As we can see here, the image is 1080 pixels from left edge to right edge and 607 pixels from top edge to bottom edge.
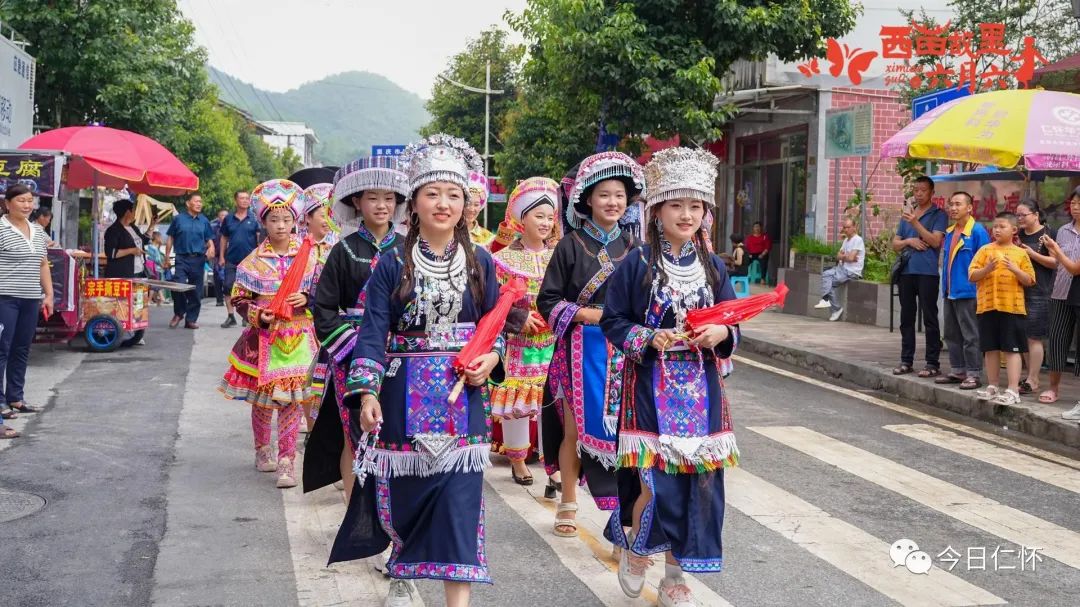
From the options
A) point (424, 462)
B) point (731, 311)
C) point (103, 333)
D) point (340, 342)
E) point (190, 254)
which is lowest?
point (103, 333)

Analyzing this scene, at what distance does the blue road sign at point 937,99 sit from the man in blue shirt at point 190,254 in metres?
9.78

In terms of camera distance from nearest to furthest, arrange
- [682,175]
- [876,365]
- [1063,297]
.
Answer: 1. [682,175]
2. [1063,297]
3. [876,365]

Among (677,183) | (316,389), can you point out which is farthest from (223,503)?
(677,183)

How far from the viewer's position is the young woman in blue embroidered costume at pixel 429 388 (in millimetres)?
4070

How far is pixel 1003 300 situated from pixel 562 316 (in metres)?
5.48

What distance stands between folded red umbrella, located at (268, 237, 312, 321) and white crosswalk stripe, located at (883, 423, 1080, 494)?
4.79 metres

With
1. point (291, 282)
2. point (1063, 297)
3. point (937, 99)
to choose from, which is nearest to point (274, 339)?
point (291, 282)

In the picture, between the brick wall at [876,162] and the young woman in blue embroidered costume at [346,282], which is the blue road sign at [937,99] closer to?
the young woman in blue embroidered costume at [346,282]

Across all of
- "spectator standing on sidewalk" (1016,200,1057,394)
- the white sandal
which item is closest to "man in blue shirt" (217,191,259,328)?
"spectator standing on sidewalk" (1016,200,1057,394)

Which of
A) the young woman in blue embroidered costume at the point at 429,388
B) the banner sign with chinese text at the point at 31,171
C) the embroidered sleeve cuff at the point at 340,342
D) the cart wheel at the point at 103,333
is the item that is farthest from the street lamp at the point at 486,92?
the young woman in blue embroidered costume at the point at 429,388

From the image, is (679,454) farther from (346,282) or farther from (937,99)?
(937,99)

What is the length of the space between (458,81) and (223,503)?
152 feet

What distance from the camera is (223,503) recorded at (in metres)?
6.39

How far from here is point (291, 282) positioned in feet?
21.2
